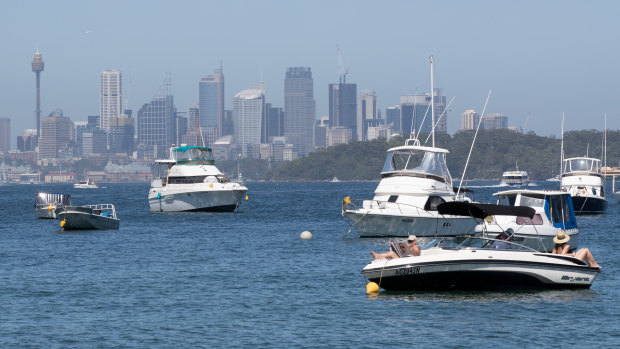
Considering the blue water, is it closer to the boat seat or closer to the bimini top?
the boat seat

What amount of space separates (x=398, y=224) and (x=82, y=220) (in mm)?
23138

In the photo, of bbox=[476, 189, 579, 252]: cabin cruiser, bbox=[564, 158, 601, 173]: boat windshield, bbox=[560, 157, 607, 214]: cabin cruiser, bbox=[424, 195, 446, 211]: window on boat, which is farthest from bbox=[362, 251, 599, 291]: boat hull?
bbox=[564, 158, 601, 173]: boat windshield

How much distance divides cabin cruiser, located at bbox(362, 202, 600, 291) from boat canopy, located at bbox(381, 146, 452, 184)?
23445mm

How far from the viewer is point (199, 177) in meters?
92.0

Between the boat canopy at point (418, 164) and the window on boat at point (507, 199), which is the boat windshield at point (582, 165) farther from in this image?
the window on boat at point (507, 199)

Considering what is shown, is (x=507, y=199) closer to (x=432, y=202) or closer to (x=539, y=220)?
(x=539, y=220)

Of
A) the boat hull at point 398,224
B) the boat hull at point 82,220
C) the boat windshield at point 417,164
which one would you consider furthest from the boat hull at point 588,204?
the boat hull at point 82,220

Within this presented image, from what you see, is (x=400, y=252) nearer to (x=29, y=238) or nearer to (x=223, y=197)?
(x=29, y=238)

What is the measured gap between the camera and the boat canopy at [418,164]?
57750 mm

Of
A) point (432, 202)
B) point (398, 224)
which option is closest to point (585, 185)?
point (432, 202)

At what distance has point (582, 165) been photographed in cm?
9194

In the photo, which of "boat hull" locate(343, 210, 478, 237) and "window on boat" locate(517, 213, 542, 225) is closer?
"window on boat" locate(517, 213, 542, 225)

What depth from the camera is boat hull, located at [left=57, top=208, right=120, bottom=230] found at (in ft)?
219

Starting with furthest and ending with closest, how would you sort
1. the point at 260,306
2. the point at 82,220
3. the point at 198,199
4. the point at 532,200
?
the point at 198,199
the point at 82,220
the point at 532,200
the point at 260,306
